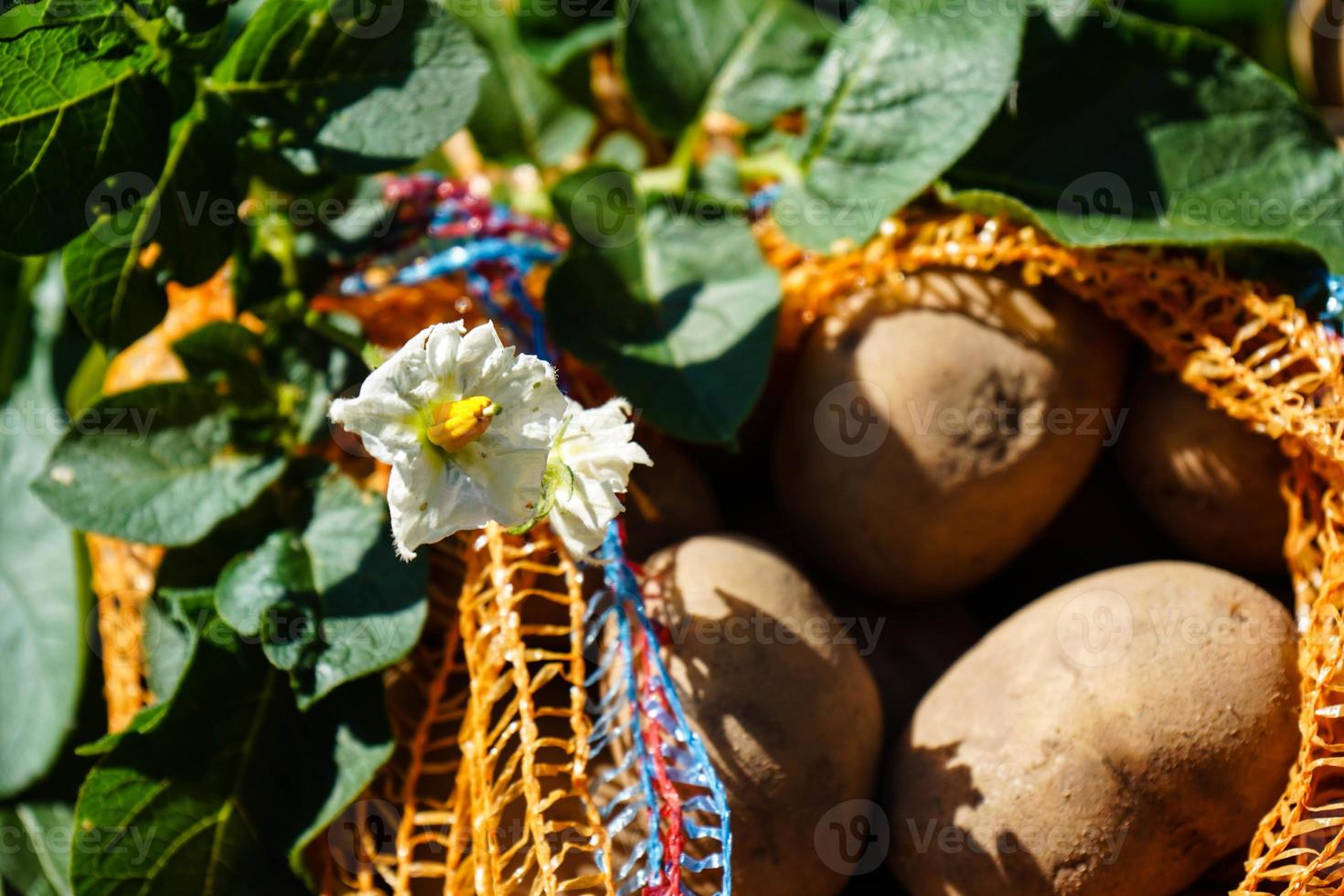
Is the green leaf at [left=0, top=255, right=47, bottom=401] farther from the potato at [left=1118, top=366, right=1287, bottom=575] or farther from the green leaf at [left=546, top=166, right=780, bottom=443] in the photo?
the potato at [left=1118, top=366, right=1287, bottom=575]

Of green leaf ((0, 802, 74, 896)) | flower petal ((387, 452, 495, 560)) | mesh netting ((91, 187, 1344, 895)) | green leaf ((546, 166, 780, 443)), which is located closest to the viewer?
flower petal ((387, 452, 495, 560))

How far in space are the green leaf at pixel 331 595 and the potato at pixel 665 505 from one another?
152 millimetres

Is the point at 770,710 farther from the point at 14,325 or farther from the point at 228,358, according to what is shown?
the point at 14,325

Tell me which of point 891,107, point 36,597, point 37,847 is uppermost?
point 891,107

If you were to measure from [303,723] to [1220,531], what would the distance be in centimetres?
64

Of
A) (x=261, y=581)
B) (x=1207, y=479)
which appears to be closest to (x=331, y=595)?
(x=261, y=581)

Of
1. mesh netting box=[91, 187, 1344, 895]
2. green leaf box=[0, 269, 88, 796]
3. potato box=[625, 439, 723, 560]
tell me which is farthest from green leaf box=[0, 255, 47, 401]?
potato box=[625, 439, 723, 560]

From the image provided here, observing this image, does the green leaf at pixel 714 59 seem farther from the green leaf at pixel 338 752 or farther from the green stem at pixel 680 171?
the green leaf at pixel 338 752

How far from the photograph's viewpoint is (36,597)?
909 mm

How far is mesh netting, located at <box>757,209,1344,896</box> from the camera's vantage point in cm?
64

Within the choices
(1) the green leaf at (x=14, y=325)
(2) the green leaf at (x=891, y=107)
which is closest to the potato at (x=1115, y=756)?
(2) the green leaf at (x=891, y=107)

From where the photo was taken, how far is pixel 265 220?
2.70 feet

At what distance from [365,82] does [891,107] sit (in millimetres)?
389

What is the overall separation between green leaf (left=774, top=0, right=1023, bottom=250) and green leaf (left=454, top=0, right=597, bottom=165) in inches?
9.0
